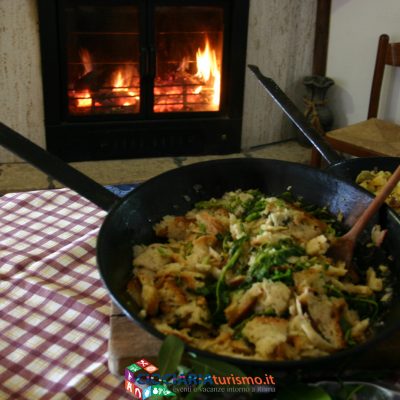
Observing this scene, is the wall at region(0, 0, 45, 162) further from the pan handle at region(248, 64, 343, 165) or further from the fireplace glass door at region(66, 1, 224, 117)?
the pan handle at region(248, 64, 343, 165)

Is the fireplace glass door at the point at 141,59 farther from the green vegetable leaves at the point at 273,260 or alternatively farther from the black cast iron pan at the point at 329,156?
the green vegetable leaves at the point at 273,260

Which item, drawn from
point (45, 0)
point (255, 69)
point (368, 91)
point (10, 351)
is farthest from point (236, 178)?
point (368, 91)

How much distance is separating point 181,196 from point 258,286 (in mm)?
319

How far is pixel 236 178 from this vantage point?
1136 millimetres

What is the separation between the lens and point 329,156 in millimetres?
1143

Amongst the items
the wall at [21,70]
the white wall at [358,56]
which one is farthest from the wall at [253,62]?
the white wall at [358,56]

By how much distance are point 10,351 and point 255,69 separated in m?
0.76

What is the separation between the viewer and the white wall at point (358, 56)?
9.78 feet

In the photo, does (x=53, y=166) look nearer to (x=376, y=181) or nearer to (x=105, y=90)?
(x=376, y=181)

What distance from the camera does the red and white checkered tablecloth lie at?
870mm

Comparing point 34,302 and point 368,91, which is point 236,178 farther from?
point 368,91

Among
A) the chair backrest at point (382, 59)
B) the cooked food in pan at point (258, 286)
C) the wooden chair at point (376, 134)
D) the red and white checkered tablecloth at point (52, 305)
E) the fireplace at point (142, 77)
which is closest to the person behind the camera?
the cooked food in pan at point (258, 286)

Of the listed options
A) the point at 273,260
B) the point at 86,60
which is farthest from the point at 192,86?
the point at 273,260

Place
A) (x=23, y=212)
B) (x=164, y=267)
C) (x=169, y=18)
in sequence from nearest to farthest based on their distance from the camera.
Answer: (x=164, y=267) → (x=23, y=212) → (x=169, y=18)
